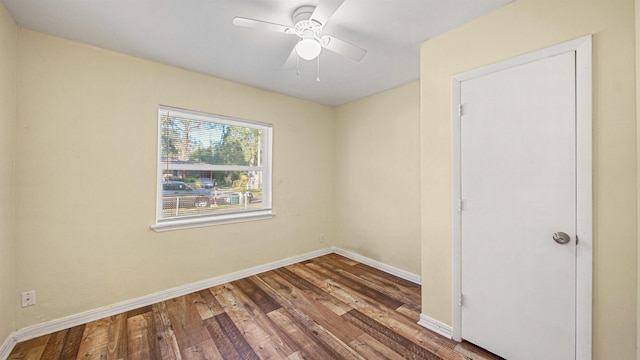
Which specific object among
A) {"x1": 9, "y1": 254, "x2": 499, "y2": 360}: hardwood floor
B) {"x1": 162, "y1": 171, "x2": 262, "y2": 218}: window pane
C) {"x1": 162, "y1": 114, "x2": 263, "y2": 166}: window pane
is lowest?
{"x1": 9, "y1": 254, "x2": 499, "y2": 360}: hardwood floor

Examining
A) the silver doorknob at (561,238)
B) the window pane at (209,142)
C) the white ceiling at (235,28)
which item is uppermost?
the white ceiling at (235,28)

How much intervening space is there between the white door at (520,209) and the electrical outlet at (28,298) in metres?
3.31

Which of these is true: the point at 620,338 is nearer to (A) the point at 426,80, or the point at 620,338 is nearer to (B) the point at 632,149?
(B) the point at 632,149

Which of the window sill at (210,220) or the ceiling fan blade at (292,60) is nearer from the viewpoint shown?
the ceiling fan blade at (292,60)

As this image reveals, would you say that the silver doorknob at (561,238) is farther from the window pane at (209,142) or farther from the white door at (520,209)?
the window pane at (209,142)

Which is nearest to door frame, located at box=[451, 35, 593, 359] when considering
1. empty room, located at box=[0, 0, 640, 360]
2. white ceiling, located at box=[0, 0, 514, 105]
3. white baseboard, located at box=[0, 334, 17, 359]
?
empty room, located at box=[0, 0, 640, 360]

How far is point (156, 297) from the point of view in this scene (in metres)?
2.41

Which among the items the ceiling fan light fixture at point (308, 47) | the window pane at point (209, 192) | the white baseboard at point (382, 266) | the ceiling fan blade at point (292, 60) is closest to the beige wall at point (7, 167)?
the window pane at point (209, 192)

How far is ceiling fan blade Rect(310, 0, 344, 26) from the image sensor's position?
1325 millimetres

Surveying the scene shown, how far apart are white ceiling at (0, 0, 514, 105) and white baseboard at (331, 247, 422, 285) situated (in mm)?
2357

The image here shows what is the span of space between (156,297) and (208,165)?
1.44m

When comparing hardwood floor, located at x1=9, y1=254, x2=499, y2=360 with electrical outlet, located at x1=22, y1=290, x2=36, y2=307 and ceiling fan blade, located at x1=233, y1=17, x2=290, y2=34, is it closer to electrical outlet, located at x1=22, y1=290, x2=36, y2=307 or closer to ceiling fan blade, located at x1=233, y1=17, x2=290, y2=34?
electrical outlet, located at x1=22, y1=290, x2=36, y2=307

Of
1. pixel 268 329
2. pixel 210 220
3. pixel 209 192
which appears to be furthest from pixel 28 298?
pixel 268 329

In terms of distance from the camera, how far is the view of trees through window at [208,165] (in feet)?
8.54
